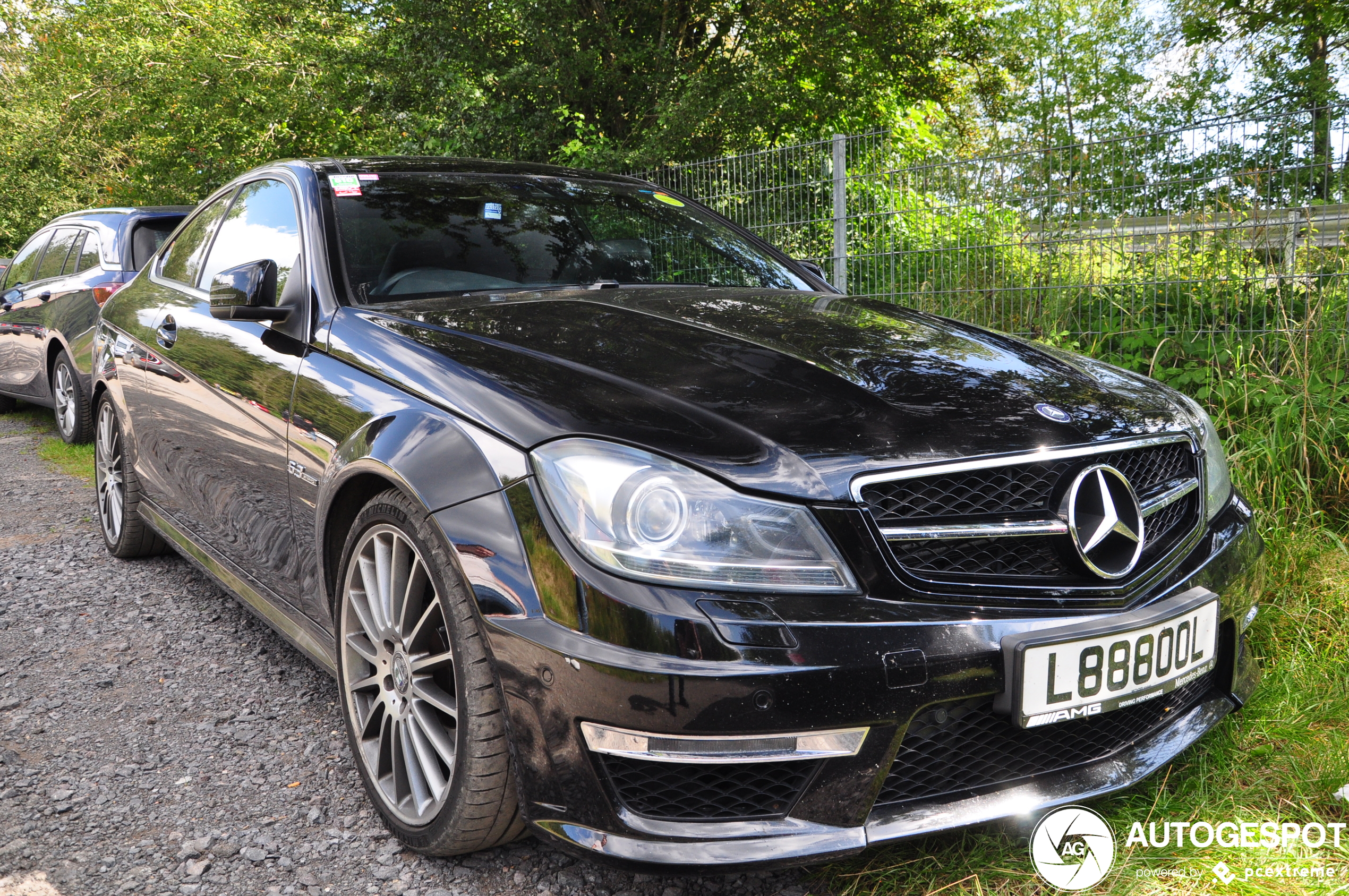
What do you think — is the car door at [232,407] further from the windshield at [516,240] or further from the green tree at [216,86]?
the green tree at [216,86]

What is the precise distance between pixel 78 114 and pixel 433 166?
17109 millimetres

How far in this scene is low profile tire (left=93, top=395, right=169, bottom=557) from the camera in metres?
3.97

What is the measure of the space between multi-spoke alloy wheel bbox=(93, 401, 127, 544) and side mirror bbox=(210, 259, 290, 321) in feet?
5.81

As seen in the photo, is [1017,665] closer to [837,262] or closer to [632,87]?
[837,262]

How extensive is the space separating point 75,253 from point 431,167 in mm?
4885

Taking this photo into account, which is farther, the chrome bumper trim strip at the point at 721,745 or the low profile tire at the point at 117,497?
the low profile tire at the point at 117,497

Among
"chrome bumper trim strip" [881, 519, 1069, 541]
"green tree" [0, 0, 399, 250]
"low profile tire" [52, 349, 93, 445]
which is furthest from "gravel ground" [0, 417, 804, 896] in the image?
"green tree" [0, 0, 399, 250]

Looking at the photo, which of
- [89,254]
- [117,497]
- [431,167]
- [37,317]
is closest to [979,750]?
[431,167]

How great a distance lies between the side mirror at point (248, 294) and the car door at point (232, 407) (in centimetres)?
8

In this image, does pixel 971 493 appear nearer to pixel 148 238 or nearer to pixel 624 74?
pixel 148 238

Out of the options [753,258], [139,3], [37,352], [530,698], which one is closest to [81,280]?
[37,352]

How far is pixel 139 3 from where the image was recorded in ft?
45.9

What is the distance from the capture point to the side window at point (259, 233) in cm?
279

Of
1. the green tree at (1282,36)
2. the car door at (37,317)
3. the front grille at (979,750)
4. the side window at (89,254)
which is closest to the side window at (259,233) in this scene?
the front grille at (979,750)
